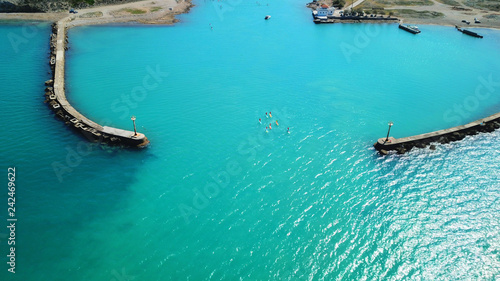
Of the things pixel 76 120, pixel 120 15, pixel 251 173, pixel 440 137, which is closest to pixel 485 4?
pixel 440 137

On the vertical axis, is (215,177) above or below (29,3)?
below

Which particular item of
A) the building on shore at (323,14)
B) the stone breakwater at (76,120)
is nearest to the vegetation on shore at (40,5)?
the stone breakwater at (76,120)

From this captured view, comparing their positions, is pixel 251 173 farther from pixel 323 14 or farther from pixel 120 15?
pixel 323 14

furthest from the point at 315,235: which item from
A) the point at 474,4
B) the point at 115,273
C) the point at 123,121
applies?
the point at 474,4

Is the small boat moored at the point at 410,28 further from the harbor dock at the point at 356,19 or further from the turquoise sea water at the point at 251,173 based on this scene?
the turquoise sea water at the point at 251,173

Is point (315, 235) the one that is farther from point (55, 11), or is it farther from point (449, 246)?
point (55, 11)
